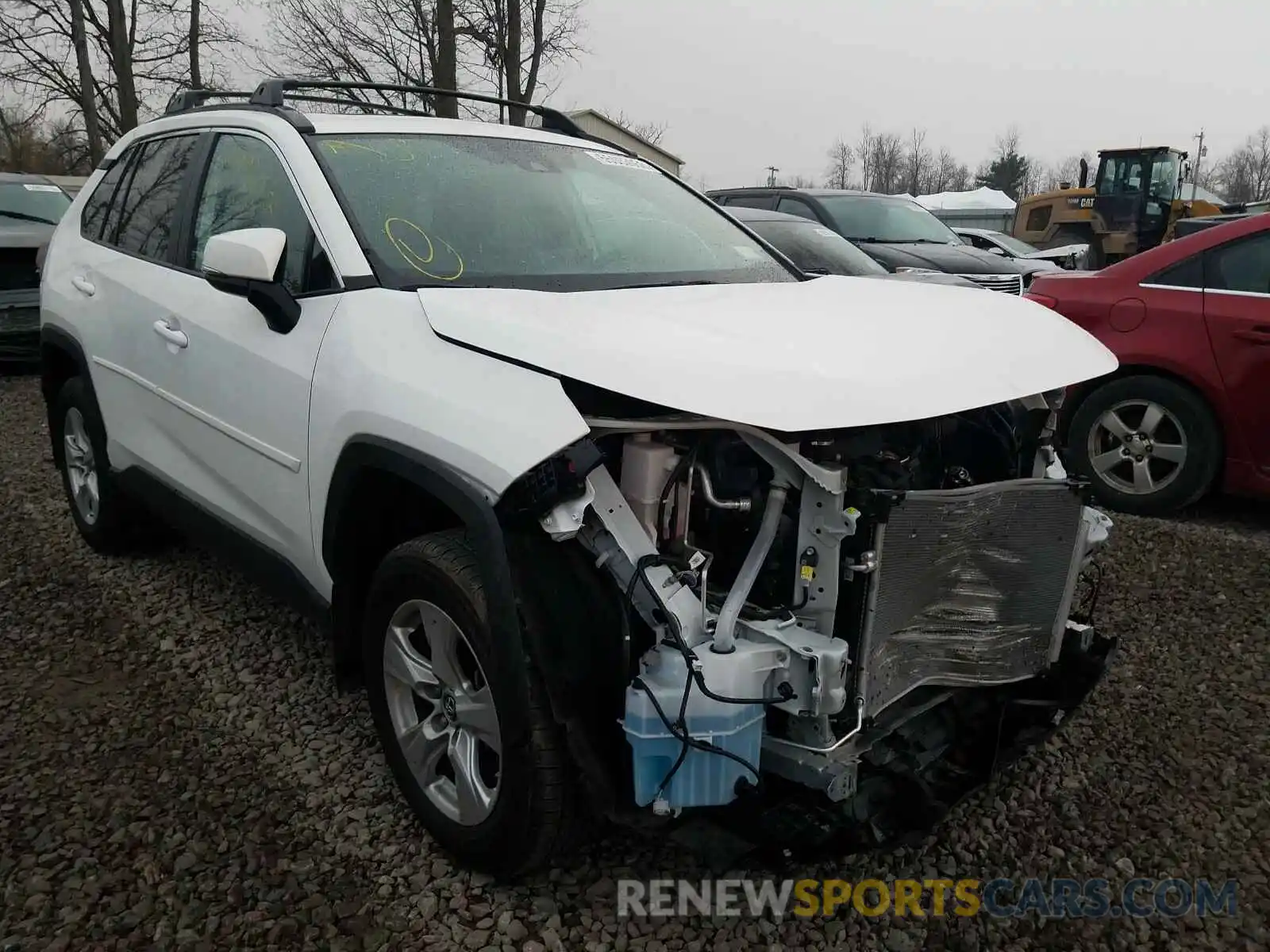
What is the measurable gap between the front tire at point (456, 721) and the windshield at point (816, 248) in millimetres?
5102

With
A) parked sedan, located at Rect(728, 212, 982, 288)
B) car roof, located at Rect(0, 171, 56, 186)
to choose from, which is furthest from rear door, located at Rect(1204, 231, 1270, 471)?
car roof, located at Rect(0, 171, 56, 186)

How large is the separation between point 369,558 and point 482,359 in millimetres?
771

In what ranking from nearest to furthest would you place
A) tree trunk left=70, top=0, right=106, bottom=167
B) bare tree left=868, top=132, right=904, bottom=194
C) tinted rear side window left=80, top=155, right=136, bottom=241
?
tinted rear side window left=80, top=155, right=136, bottom=241
tree trunk left=70, top=0, right=106, bottom=167
bare tree left=868, top=132, right=904, bottom=194

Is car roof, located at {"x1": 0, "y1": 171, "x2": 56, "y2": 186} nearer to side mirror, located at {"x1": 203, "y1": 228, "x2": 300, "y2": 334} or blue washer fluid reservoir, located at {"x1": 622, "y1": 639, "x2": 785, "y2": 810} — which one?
side mirror, located at {"x1": 203, "y1": 228, "x2": 300, "y2": 334}

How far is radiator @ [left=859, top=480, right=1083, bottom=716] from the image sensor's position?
206cm

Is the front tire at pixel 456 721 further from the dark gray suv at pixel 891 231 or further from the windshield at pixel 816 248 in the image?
the dark gray suv at pixel 891 231

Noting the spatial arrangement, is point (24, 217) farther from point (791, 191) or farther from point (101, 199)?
point (791, 191)

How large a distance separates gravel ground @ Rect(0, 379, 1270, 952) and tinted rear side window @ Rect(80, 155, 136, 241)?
5.17 feet

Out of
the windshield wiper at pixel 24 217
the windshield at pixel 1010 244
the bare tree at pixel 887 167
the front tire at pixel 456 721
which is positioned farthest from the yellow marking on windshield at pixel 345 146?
the bare tree at pixel 887 167

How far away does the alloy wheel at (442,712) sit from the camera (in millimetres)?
2236

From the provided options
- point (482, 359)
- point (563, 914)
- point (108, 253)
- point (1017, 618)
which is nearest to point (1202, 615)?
point (1017, 618)

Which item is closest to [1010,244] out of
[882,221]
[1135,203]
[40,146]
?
[1135,203]

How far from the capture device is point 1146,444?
16.4 feet

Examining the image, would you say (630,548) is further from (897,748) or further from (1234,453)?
(1234,453)
